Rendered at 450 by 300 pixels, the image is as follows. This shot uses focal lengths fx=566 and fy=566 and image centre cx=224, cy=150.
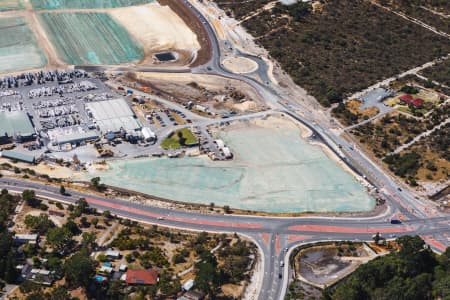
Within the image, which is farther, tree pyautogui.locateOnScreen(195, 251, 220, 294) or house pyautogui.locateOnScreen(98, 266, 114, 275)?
house pyautogui.locateOnScreen(98, 266, 114, 275)

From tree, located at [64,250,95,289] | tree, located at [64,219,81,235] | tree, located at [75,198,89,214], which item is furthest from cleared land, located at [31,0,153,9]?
tree, located at [64,250,95,289]

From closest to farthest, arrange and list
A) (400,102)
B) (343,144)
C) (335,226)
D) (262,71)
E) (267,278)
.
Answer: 1. (267,278)
2. (335,226)
3. (343,144)
4. (400,102)
5. (262,71)

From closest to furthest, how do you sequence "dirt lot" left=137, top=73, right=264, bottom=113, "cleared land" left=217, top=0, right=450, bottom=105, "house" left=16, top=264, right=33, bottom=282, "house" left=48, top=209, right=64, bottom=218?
"house" left=16, top=264, right=33, bottom=282
"house" left=48, top=209, right=64, bottom=218
"dirt lot" left=137, top=73, right=264, bottom=113
"cleared land" left=217, top=0, right=450, bottom=105

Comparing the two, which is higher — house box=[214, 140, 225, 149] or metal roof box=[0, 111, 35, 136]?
metal roof box=[0, 111, 35, 136]

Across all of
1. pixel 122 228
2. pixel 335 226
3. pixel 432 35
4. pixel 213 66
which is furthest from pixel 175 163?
pixel 432 35

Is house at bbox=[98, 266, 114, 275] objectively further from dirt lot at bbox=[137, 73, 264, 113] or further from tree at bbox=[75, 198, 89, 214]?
dirt lot at bbox=[137, 73, 264, 113]

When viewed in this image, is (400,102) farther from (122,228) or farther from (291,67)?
(122,228)

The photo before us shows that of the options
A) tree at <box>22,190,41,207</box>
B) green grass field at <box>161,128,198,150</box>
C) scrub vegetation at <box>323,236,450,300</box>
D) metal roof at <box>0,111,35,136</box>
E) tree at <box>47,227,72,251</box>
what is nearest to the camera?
scrub vegetation at <box>323,236,450,300</box>

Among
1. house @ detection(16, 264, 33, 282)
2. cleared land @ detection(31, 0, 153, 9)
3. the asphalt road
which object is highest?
cleared land @ detection(31, 0, 153, 9)
